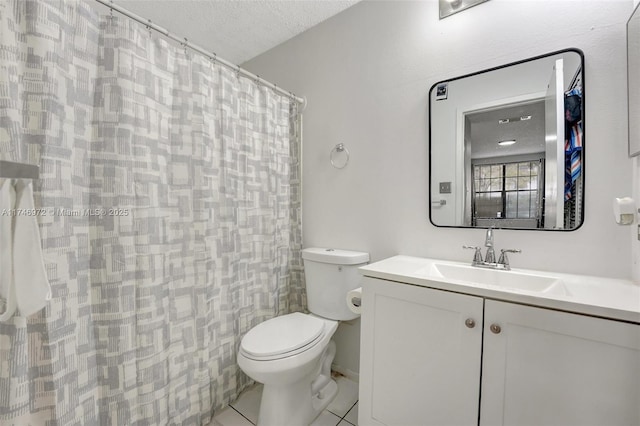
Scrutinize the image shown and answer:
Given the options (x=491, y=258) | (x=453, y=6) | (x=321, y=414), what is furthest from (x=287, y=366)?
Answer: (x=453, y=6)

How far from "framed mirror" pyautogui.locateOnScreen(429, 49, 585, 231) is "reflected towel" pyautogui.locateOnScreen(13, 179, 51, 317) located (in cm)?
152

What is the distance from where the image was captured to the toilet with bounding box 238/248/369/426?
1.20 m

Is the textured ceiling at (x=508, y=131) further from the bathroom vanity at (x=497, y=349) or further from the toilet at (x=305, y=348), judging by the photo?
the toilet at (x=305, y=348)

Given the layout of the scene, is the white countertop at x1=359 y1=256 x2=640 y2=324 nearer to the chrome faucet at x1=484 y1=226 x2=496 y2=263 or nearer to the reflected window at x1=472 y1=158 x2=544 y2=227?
the chrome faucet at x1=484 y1=226 x2=496 y2=263

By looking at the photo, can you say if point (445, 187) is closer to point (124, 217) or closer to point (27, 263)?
point (124, 217)

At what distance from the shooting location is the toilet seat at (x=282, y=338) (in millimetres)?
1206

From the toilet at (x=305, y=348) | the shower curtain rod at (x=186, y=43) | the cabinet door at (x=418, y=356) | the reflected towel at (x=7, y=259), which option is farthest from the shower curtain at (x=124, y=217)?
the cabinet door at (x=418, y=356)

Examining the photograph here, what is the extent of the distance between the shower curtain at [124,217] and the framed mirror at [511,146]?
1114 mm

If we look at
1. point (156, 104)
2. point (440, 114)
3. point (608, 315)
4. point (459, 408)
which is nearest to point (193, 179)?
point (156, 104)

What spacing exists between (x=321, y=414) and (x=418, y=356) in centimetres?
80

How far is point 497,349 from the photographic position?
866mm

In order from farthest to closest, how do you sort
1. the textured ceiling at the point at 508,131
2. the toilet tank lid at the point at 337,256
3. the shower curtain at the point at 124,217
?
1. the toilet tank lid at the point at 337,256
2. the textured ceiling at the point at 508,131
3. the shower curtain at the point at 124,217

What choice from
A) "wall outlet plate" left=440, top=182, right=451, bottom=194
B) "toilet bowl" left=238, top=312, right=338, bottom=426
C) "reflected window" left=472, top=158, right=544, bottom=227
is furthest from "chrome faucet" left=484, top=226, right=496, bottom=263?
"toilet bowl" left=238, top=312, right=338, bottom=426

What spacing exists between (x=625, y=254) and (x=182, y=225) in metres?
1.85
